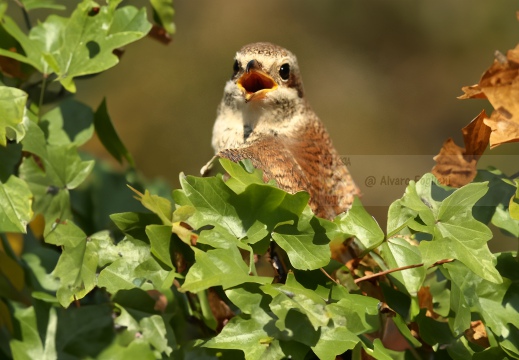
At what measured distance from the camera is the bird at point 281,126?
162 centimetres

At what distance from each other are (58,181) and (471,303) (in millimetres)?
685

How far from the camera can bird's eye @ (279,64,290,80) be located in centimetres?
190

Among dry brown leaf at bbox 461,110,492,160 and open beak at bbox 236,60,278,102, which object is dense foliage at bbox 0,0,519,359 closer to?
dry brown leaf at bbox 461,110,492,160

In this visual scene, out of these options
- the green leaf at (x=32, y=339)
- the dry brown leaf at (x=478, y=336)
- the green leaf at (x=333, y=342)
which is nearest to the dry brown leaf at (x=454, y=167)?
the dry brown leaf at (x=478, y=336)

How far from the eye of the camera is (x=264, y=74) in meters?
1.86

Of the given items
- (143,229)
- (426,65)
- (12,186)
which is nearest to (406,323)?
(143,229)

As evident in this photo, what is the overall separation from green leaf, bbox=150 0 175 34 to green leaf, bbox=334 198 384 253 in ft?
2.24

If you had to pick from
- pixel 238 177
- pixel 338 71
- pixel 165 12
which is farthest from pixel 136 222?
pixel 338 71

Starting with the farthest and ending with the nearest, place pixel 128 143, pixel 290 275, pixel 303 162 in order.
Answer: pixel 128 143
pixel 303 162
pixel 290 275

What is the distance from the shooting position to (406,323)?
119cm

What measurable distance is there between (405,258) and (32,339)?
0.61 meters

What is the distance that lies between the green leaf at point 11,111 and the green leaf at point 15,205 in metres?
0.08

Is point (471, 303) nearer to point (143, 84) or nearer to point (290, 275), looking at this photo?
point (290, 275)

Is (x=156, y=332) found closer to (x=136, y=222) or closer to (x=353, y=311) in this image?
(x=136, y=222)
